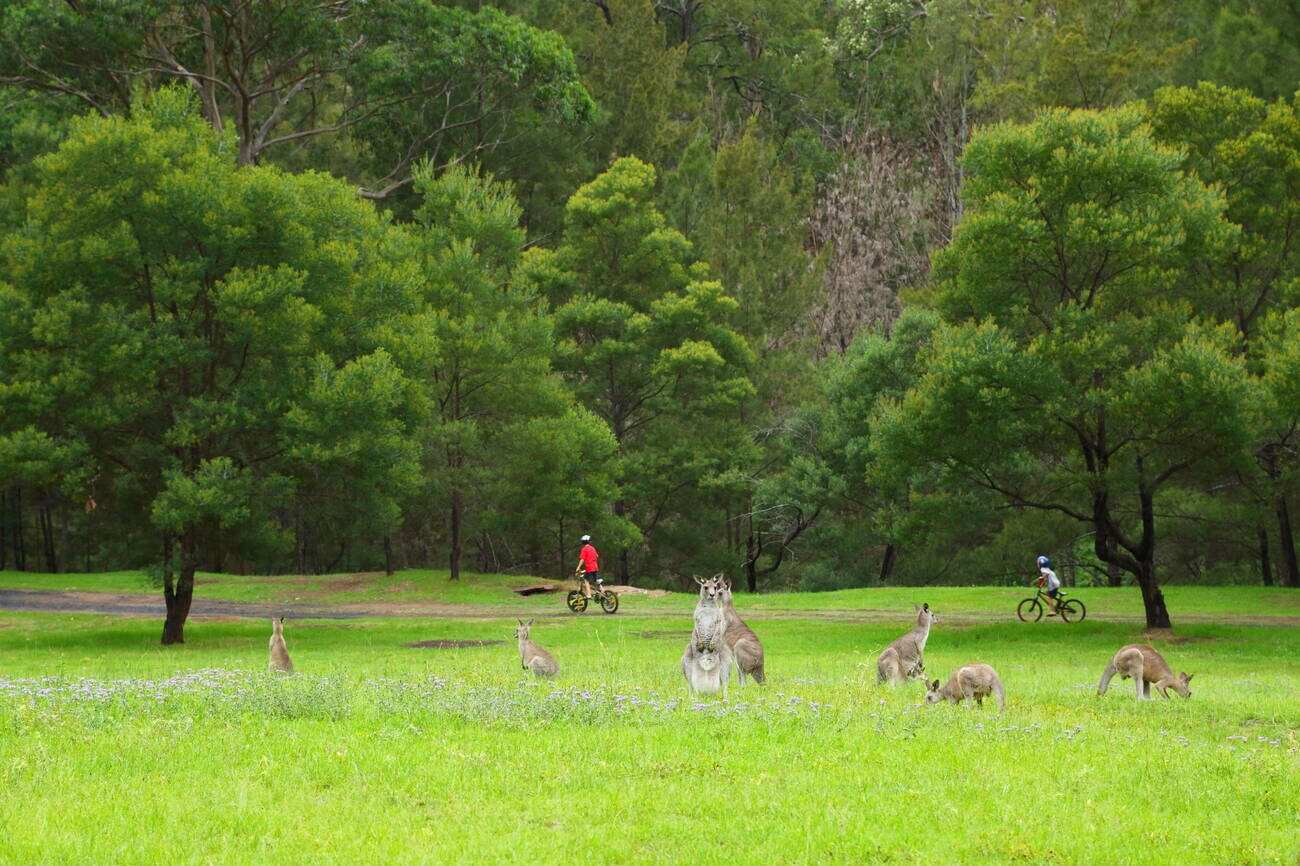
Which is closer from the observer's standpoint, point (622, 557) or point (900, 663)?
point (900, 663)

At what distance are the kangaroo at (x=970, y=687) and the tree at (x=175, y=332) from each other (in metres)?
21.3

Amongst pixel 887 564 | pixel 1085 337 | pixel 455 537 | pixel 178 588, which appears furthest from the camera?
pixel 887 564

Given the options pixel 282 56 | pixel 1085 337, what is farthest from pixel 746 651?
pixel 282 56

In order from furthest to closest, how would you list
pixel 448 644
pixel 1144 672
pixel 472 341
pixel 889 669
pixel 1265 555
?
pixel 472 341, pixel 1265 555, pixel 448 644, pixel 889 669, pixel 1144 672

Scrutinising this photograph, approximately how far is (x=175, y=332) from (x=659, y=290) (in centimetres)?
3071

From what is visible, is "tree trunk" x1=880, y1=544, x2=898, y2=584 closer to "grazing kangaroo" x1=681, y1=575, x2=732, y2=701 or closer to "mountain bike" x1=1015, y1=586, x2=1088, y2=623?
"mountain bike" x1=1015, y1=586, x2=1088, y2=623

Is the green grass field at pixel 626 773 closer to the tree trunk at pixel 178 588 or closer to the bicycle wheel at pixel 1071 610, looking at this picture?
the tree trunk at pixel 178 588

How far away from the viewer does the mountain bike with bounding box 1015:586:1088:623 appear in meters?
38.5

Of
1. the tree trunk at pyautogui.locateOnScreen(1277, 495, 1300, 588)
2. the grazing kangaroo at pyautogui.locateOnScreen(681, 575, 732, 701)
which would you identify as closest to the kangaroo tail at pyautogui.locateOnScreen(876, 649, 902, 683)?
the grazing kangaroo at pyautogui.locateOnScreen(681, 575, 732, 701)

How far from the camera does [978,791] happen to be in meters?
10.8

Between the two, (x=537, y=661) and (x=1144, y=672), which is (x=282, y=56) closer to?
(x=537, y=661)

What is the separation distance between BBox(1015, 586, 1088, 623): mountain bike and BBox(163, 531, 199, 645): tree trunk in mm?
22580

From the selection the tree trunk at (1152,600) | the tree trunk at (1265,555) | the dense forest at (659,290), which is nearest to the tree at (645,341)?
the dense forest at (659,290)

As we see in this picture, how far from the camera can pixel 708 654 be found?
16.7 metres
